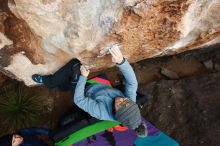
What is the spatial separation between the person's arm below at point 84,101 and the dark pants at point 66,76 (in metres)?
0.30

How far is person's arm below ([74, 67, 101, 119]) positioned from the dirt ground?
1.89 metres

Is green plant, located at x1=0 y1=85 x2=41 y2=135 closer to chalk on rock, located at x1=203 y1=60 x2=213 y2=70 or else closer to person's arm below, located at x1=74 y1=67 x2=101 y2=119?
person's arm below, located at x1=74 y1=67 x2=101 y2=119

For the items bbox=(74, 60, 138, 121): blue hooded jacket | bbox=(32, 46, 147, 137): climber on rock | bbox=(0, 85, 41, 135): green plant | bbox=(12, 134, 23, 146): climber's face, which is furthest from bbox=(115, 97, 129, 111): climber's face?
bbox=(0, 85, 41, 135): green plant

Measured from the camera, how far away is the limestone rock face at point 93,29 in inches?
150

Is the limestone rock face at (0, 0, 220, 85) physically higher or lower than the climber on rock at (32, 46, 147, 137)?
higher

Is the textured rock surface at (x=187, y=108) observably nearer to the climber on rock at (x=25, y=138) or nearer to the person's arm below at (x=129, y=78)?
the person's arm below at (x=129, y=78)

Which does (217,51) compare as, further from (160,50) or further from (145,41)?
(145,41)

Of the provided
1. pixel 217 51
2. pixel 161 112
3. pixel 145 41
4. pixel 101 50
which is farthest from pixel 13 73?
pixel 217 51

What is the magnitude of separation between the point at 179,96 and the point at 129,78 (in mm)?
2095

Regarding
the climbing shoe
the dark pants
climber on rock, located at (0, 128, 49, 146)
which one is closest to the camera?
climber on rock, located at (0, 128, 49, 146)

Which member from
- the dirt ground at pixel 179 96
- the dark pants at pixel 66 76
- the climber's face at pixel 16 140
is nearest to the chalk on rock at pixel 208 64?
the dirt ground at pixel 179 96

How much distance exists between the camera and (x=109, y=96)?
427cm

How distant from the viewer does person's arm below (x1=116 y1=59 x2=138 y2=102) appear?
13.1 feet

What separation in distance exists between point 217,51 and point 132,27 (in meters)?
2.86
